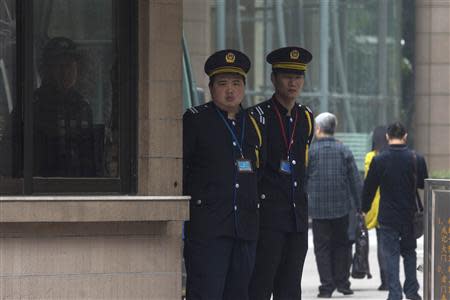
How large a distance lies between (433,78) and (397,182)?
1376 cm

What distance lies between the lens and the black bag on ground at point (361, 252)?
1513 centimetres

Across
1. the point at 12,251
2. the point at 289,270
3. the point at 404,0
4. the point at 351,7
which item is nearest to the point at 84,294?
the point at 12,251

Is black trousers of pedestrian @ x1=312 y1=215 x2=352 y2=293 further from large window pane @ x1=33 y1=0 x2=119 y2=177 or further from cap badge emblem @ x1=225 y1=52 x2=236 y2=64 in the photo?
large window pane @ x1=33 y1=0 x2=119 y2=177

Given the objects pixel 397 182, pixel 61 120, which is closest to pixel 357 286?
pixel 397 182

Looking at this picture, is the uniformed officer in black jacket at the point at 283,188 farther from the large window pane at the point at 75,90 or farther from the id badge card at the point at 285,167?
the large window pane at the point at 75,90

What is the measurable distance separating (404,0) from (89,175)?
59.6ft

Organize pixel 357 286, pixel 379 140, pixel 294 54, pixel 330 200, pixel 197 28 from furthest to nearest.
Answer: pixel 197 28, pixel 357 286, pixel 379 140, pixel 330 200, pixel 294 54

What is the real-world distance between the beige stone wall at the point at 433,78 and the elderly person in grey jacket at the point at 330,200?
489 inches

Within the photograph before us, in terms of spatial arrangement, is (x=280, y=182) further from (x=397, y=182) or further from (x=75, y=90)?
(x=397, y=182)

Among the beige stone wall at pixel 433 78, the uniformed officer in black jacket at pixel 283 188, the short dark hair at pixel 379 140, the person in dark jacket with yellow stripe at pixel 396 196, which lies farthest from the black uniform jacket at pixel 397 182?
the beige stone wall at pixel 433 78

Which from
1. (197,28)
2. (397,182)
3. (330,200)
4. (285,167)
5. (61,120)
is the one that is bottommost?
(330,200)

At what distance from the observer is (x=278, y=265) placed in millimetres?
9492

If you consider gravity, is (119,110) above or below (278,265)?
above

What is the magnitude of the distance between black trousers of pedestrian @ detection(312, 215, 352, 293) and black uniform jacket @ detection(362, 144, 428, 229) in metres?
1.06
